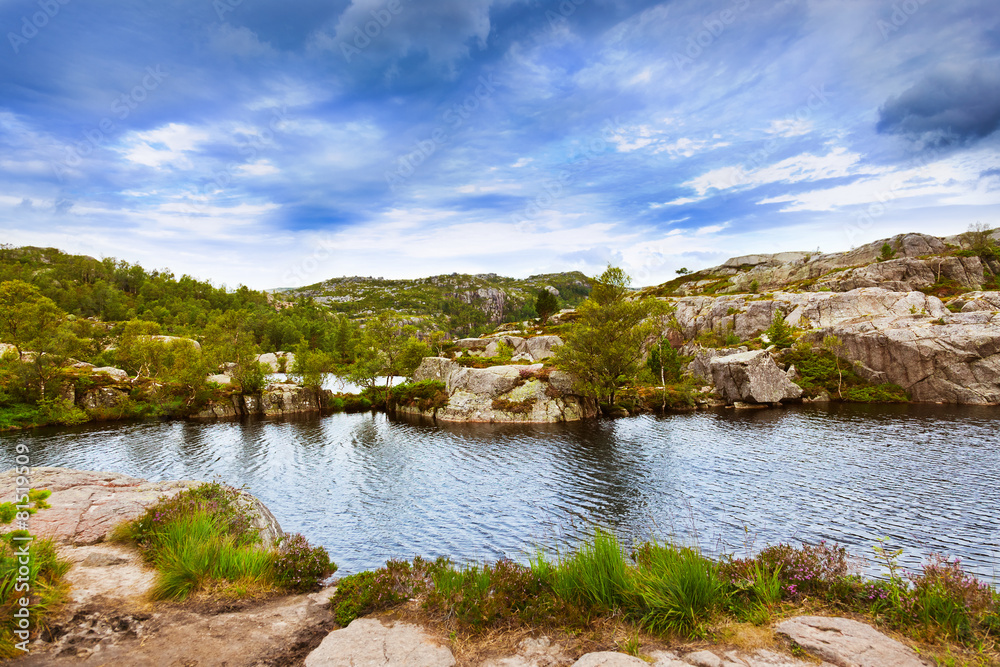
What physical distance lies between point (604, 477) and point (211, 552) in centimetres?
2185

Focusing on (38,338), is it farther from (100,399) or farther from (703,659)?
(703,659)

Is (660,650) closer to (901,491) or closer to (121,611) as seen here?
(121,611)

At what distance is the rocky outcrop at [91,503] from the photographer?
1145cm

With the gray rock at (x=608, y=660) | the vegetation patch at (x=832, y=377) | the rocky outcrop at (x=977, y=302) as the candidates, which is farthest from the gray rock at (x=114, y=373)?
the rocky outcrop at (x=977, y=302)

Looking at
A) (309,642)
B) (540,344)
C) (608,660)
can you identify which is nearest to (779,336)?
(540,344)

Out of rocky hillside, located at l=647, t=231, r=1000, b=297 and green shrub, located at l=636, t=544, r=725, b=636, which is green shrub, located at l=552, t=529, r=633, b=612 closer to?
green shrub, located at l=636, t=544, r=725, b=636

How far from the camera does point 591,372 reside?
5003cm

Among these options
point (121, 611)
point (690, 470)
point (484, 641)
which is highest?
point (121, 611)

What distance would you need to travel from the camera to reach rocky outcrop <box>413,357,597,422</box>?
161 ft

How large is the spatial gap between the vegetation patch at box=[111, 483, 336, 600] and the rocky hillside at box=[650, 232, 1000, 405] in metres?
58.2

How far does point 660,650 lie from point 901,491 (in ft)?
76.0

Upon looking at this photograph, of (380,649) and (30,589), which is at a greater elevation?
(30,589)

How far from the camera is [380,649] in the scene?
748cm

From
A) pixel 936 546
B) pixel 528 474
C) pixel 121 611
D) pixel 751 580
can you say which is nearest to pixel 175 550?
pixel 121 611
